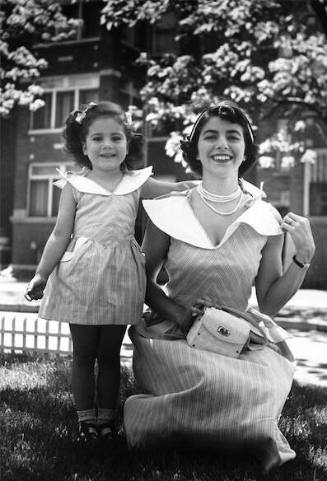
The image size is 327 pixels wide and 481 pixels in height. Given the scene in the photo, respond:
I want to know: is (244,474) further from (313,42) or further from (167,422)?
(313,42)

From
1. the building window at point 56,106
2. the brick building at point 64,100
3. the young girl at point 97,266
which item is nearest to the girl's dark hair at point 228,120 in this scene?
the young girl at point 97,266

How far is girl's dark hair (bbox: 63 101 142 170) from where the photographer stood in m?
3.51

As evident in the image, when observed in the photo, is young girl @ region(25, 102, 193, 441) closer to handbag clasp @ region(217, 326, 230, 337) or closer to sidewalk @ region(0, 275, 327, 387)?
handbag clasp @ region(217, 326, 230, 337)

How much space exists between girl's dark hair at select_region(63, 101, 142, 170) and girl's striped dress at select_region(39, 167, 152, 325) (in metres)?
0.29

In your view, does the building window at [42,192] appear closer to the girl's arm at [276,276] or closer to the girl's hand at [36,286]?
the girl's hand at [36,286]

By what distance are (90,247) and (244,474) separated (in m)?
1.43

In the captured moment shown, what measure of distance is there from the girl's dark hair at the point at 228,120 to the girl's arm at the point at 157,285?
48 cm

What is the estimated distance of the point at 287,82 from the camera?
1174cm

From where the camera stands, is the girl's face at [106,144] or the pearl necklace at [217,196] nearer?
the pearl necklace at [217,196]

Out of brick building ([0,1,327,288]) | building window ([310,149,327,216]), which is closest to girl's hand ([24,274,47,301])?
building window ([310,149,327,216])

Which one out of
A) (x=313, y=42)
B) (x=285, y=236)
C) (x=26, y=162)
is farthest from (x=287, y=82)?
(x=26, y=162)

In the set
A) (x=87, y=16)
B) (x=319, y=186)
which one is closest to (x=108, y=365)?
(x=319, y=186)

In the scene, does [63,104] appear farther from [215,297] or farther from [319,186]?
[215,297]

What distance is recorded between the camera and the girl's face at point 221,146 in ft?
10.4
